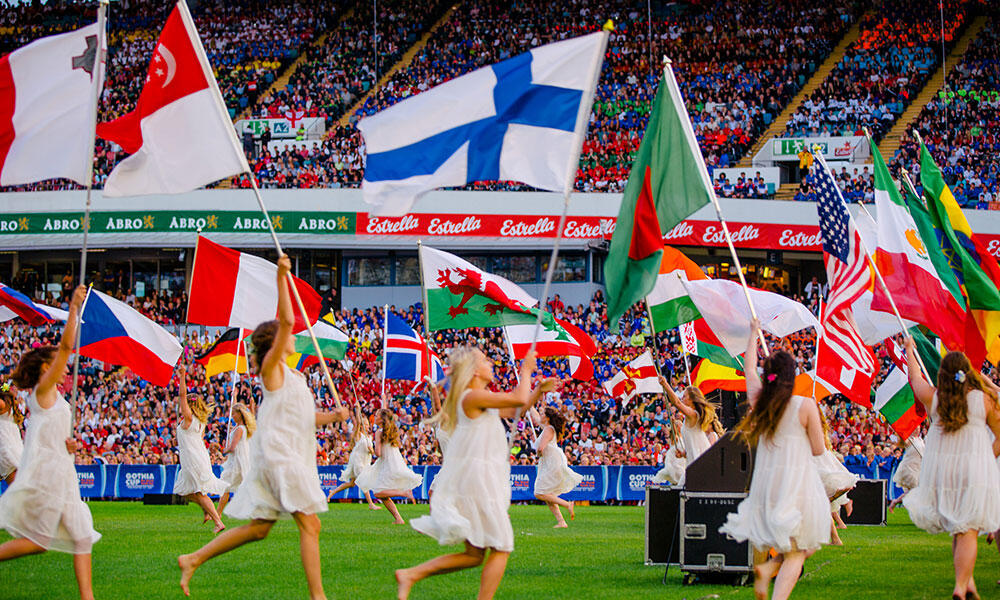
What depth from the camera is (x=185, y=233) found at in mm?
41750

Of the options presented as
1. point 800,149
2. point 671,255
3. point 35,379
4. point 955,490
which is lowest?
point 955,490

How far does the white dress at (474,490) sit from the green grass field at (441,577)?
2002mm

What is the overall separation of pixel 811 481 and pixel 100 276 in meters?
39.8

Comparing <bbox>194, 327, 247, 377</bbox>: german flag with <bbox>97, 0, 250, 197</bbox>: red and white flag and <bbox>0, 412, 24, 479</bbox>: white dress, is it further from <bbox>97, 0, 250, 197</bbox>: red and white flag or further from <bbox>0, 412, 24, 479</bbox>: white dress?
<bbox>97, 0, 250, 197</bbox>: red and white flag

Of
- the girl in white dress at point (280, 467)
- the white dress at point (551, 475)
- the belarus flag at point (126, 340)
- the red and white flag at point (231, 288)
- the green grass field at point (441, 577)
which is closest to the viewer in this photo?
the girl in white dress at point (280, 467)

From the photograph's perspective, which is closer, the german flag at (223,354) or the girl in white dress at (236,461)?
the girl in white dress at (236,461)

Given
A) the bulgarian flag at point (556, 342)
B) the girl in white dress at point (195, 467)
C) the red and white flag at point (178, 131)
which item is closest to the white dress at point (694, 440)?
the bulgarian flag at point (556, 342)

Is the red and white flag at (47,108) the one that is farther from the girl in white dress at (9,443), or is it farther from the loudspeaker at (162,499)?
the loudspeaker at (162,499)

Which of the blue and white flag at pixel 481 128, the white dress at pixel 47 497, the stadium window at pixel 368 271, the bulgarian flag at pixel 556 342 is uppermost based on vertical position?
the stadium window at pixel 368 271

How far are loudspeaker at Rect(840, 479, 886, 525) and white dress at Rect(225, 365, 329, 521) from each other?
13.5m

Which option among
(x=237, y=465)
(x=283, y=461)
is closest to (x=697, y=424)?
(x=237, y=465)

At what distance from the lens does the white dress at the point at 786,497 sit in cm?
895

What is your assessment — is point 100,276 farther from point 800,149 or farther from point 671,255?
point 671,255

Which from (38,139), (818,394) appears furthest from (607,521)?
(38,139)
